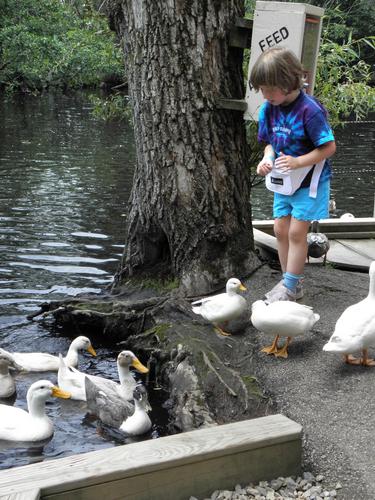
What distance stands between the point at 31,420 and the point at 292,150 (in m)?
2.66

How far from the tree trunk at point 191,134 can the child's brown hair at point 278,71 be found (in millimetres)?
927

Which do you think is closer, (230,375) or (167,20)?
(230,375)

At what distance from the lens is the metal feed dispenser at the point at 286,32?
564cm

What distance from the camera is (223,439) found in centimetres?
369

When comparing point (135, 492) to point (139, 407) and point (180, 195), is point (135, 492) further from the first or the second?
point (180, 195)

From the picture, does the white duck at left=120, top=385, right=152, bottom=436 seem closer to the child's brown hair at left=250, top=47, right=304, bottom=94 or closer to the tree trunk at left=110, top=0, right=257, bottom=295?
the tree trunk at left=110, top=0, right=257, bottom=295

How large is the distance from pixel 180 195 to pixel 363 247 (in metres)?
2.55

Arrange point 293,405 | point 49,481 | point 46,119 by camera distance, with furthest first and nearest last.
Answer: point 46,119, point 293,405, point 49,481

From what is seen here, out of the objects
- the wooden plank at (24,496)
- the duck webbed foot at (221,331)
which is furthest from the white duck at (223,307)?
the wooden plank at (24,496)

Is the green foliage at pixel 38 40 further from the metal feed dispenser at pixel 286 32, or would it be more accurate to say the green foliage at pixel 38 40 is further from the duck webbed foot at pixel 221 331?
the duck webbed foot at pixel 221 331

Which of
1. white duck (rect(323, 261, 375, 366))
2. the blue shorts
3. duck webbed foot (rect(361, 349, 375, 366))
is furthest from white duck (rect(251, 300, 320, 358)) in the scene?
the blue shorts

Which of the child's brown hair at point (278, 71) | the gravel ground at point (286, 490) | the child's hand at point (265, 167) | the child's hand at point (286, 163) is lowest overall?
the gravel ground at point (286, 490)

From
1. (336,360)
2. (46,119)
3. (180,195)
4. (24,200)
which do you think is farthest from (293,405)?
(46,119)

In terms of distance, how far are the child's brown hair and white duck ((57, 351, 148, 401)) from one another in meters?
2.22
